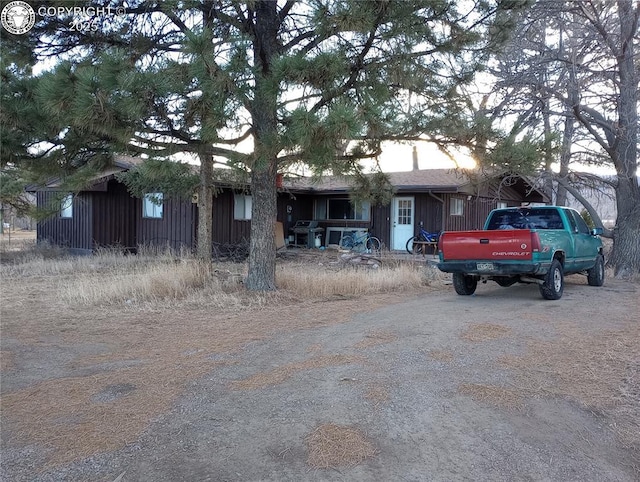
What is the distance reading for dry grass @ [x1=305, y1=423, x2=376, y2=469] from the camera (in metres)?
3.16

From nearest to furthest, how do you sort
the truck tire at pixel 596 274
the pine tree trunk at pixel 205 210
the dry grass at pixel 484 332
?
1. the dry grass at pixel 484 332
2. the truck tire at pixel 596 274
3. the pine tree trunk at pixel 205 210

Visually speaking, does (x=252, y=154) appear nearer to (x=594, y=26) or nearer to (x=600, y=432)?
(x=600, y=432)

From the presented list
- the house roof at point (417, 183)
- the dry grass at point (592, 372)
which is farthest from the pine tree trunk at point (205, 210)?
the dry grass at point (592, 372)

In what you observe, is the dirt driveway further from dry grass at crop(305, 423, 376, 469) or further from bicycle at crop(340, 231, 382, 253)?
bicycle at crop(340, 231, 382, 253)

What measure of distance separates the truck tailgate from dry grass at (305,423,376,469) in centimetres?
598

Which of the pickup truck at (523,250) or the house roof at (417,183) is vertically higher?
the house roof at (417,183)

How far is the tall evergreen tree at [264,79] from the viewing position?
21.9ft

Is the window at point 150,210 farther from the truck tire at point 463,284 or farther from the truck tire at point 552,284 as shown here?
the truck tire at point 552,284

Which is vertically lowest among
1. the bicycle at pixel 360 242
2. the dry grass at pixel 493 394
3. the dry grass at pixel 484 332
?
the dry grass at pixel 493 394

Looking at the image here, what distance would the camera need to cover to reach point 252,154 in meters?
7.65

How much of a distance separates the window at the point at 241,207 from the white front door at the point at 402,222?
19.1 ft

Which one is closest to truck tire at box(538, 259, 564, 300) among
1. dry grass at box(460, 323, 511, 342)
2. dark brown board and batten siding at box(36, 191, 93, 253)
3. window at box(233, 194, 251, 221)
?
dry grass at box(460, 323, 511, 342)

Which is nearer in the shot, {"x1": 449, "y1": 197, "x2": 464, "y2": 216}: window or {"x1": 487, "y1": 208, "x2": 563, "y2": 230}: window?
{"x1": 487, "y1": 208, "x2": 563, "y2": 230}: window

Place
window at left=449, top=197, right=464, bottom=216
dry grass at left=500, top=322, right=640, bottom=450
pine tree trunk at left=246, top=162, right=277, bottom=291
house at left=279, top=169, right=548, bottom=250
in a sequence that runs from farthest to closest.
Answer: window at left=449, top=197, right=464, bottom=216, house at left=279, top=169, right=548, bottom=250, pine tree trunk at left=246, top=162, right=277, bottom=291, dry grass at left=500, top=322, right=640, bottom=450
